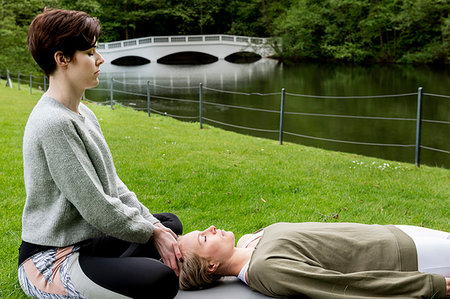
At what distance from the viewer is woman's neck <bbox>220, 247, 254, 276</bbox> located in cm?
226

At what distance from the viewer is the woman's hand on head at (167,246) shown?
7.04 feet

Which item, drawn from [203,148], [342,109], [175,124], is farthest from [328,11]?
[203,148]

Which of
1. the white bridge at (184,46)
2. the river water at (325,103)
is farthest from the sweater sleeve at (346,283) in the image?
the white bridge at (184,46)

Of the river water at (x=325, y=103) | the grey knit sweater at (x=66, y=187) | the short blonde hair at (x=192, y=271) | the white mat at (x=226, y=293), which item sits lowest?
the river water at (x=325, y=103)

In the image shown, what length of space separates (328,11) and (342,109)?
2000 centimetres

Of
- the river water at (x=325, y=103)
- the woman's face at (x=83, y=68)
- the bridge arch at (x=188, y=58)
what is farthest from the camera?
the bridge arch at (x=188, y=58)

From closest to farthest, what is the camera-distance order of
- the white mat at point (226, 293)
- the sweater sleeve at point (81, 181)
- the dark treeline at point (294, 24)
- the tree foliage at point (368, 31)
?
the sweater sleeve at point (81, 181)
the white mat at point (226, 293)
the dark treeline at point (294, 24)
the tree foliage at point (368, 31)

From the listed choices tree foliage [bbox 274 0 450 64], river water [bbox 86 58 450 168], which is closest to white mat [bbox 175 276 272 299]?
river water [bbox 86 58 450 168]

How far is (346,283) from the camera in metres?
1.96

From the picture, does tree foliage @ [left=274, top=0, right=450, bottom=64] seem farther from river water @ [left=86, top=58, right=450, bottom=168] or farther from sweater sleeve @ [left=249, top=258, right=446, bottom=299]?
sweater sleeve @ [left=249, top=258, right=446, bottom=299]

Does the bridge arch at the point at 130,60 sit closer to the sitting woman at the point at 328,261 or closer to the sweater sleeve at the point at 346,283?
the sitting woman at the point at 328,261

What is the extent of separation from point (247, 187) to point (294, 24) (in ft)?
105

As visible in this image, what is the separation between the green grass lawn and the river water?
113cm

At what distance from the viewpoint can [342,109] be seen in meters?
15.8
